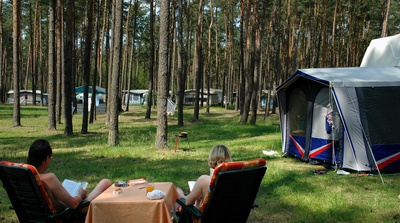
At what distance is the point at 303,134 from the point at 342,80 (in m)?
2.22

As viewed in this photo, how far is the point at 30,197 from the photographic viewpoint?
137 inches

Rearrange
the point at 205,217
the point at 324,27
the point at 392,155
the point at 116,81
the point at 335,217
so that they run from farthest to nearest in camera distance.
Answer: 1. the point at 324,27
2. the point at 116,81
3. the point at 392,155
4. the point at 335,217
5. the point at 205,217

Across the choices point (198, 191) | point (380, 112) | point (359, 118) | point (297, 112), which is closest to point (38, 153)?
point (198, 191)

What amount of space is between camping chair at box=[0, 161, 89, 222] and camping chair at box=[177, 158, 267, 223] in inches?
43.8

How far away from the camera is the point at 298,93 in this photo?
33.8 feet

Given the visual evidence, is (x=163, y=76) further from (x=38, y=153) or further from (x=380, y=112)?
(x=38, y=153)

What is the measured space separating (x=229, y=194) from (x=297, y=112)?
7.19 m

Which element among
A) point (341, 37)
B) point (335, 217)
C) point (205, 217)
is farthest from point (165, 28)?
point (341, 37)

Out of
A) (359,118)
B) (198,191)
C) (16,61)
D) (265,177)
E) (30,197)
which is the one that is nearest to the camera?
(30,197)

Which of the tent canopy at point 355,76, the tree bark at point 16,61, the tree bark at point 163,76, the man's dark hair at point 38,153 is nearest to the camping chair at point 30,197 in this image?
the man's dark hair at point 38,153

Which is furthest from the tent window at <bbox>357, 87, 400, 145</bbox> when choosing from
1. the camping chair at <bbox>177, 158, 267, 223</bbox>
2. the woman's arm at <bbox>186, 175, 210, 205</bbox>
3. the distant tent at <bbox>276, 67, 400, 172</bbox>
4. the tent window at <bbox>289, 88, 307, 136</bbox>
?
the woman's arm at <bbox>186, 175, 210, 205</bbox>

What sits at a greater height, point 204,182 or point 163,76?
point 163,76

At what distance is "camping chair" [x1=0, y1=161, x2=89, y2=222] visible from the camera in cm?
334

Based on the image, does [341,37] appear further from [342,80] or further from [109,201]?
[109,201]
